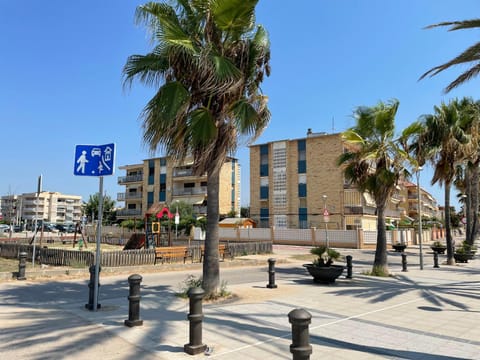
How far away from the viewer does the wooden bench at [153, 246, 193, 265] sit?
16797 mm

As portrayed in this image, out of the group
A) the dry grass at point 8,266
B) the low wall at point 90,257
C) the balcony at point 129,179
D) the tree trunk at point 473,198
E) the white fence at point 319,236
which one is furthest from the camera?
the balcony at point 129,179

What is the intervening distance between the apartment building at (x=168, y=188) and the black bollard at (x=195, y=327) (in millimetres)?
50406

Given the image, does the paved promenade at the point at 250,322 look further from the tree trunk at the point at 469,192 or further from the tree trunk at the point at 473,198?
the tree trunk at the point at 473,198

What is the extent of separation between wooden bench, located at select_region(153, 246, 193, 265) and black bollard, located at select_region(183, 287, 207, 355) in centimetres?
1150

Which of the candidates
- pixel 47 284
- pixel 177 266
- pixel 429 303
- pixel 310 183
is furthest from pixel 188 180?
pixel 429 303

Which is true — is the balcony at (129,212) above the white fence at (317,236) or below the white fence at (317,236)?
above

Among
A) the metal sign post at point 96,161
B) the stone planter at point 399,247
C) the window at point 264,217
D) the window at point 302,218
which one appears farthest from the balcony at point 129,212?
the metal sign post at point 96,161

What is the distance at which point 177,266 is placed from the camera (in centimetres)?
1634

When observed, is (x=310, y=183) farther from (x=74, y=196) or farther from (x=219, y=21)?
(x=74, y=196)

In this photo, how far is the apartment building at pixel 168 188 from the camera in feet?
192

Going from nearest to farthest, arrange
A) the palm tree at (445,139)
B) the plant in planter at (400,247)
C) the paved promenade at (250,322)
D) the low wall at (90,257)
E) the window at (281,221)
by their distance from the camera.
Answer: the paved promenade at (250,322)
the low wall at (90,257)
the palm tree at (445,139)
the plant in planter at (400,247)
the window at (281,221)

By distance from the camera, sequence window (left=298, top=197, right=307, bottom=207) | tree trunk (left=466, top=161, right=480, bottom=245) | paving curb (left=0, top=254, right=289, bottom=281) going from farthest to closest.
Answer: window (left=298, top=197, right=307, bottom=207)
tree trunk (left=466, top=161, right=480, bottom=245)
paving curb (left=0, top=254, right=289, bottom=281)

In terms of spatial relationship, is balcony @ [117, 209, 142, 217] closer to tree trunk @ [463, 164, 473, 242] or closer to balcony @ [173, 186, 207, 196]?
balcony @ [173, 186, 207, 196]

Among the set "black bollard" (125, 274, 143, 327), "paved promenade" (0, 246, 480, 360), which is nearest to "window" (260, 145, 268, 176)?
"paved promenade" (0, 246, 480, 360)
